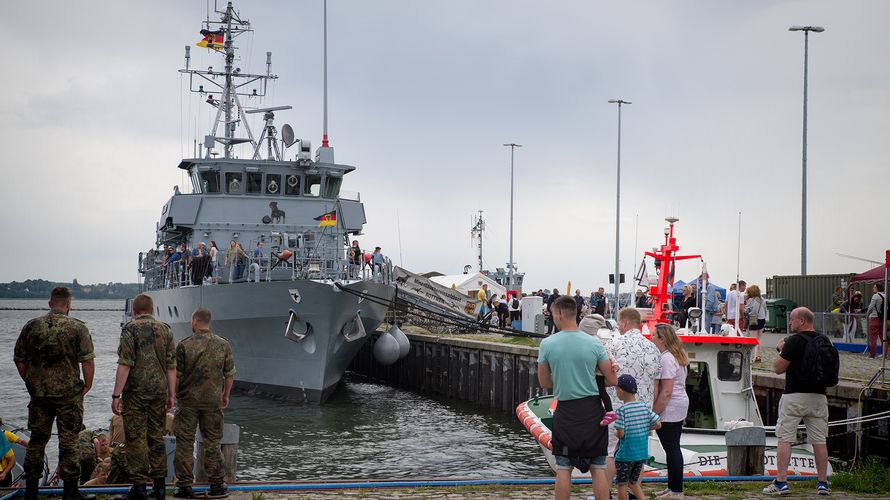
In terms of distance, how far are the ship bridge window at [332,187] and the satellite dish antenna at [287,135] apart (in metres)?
1.66

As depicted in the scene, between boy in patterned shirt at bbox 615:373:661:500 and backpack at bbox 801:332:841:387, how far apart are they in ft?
6.37

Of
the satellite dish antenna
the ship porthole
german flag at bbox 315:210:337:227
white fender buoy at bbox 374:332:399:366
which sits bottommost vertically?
white fender buoy at bbox 374:332:399:366

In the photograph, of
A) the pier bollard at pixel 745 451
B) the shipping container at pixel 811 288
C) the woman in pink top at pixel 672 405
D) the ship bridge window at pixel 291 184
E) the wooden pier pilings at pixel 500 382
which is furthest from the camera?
the shipping container at pixel 811 288

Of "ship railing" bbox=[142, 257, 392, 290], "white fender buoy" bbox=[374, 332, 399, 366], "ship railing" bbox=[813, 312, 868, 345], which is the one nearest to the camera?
"ship railing" bbox=[813, 312, 868, 345]

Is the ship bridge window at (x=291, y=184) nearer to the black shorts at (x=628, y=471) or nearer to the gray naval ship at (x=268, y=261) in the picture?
the gray naval ship at (x=268, y=261)

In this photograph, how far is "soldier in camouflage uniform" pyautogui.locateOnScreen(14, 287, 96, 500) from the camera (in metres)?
7.60

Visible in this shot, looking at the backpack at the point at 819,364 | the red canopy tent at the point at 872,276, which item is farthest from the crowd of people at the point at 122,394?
the red canopy tent at the point at 872,276

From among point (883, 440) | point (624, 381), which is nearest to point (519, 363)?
point (883, 440)

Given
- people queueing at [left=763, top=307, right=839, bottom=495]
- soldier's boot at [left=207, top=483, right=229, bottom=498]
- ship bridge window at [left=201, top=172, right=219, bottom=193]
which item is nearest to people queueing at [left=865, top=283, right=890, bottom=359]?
people queueing at [left=763, top=307, right=839, bottom=495]

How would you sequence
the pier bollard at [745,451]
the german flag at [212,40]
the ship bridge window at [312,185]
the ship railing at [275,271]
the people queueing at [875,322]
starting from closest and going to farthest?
the pier bollard at [745,451]
the people queueing at [875,322]
the ship railing at [275,271]
the ship bridge window at [312,185]
the german flag at [212,40]

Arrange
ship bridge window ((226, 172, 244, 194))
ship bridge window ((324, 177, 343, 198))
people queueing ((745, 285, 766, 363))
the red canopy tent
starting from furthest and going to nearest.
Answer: ship bridge window ((324, 177, 343, 198)), ship bridge window ((226, 172, 244, 194)), the red canopy tent, people queueing ((745, 285, 766, 363))

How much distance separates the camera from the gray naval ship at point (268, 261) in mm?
23781

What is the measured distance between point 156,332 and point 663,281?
27.1ft

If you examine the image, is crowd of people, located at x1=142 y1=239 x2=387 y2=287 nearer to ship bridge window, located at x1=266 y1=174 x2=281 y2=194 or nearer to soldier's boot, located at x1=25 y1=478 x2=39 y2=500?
ship bridge window, located at x1=266 y1=174 x2=281 y2=194
